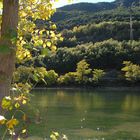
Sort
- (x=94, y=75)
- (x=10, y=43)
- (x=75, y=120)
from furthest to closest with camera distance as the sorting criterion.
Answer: (x=94, y=75), (x=75, y=120), (x=10, y=43)

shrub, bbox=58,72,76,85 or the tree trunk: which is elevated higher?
the tree trunk

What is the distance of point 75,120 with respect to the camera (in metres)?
33.4

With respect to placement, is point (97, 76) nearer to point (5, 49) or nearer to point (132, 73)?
point (132, 73)

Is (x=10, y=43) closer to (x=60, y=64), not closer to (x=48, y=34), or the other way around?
(x=48, y=34)

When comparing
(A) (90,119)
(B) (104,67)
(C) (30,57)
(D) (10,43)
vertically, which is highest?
(D) (10,43)

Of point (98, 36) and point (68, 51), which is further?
point (98, 36)

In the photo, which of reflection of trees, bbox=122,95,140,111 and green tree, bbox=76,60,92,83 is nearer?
reflection of trees, bbox=122,95,140,111

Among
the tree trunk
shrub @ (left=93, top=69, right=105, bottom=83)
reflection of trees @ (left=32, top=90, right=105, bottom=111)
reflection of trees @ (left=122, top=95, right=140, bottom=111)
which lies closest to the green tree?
shrub @ (left=93, top=69, right=105, bottom=83)

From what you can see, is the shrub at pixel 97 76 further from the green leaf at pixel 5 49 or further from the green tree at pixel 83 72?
the green leaf at pixel 5 49

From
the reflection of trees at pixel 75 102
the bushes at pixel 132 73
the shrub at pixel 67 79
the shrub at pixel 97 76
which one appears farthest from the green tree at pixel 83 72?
the reflection of trees at pixel 75 102

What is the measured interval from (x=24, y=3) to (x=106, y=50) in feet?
322

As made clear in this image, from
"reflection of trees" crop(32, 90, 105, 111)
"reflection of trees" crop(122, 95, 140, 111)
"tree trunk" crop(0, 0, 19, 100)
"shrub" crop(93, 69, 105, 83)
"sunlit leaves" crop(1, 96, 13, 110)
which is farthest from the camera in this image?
"shrub" crop(93, 69, 105, 83)

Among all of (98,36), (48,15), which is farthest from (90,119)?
(98,36)

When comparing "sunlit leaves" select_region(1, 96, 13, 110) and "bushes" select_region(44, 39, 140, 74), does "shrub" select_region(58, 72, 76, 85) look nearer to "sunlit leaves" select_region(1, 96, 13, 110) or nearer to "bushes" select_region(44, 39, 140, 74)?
"bushes" select_region(44, 39, 140, 74)
